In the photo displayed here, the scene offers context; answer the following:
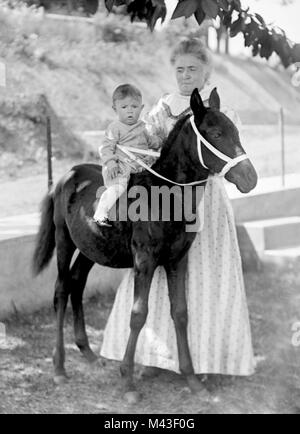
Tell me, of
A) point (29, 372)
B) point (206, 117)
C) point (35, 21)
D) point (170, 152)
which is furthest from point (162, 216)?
point (35, 21)

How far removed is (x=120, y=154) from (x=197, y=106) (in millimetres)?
565

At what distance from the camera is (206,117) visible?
145 inches

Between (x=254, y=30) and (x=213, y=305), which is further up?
(x=254, y=30)

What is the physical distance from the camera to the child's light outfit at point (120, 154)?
155 inches

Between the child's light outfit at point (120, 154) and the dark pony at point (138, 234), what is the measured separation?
0.09 m

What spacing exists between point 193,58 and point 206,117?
44cm

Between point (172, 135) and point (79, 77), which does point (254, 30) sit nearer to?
point (172, 135)

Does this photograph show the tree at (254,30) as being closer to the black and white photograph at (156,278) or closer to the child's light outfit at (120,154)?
the black and white photograph at (156,278)

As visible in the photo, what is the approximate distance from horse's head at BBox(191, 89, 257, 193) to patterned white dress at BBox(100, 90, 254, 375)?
57cm

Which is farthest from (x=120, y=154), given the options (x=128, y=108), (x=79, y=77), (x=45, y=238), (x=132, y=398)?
(x=79, y=77)

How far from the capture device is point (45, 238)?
476cm

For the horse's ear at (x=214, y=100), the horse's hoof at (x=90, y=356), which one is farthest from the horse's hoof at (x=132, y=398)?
the horse's ear at (x=214, y=100)

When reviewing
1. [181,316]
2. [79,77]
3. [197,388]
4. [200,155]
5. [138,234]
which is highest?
[79,77]

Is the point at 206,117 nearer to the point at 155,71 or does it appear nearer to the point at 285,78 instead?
the point at 155,71
